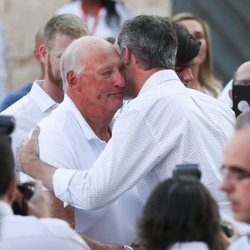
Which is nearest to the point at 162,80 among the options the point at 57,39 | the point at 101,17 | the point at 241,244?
the point at 241,244

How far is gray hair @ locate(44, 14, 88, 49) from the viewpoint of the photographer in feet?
27.9

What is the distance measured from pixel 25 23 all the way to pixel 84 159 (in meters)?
5.80

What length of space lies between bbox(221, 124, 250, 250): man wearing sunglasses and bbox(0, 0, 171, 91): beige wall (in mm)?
7221

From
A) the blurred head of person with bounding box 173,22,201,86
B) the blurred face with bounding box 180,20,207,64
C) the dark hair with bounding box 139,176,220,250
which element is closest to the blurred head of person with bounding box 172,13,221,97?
the blurred face with bounding box 180,20,207,64

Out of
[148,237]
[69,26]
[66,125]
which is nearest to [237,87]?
[66,125]

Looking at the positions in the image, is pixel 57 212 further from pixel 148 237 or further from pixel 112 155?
pixel 148 237

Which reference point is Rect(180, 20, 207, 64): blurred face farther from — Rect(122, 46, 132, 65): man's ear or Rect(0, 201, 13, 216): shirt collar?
Rect(0, 201, 13, 216): shirt collar

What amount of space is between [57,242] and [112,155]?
112 cm

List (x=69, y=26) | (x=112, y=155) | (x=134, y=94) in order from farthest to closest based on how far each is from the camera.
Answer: (x=69, y=26) → (x=134, y=94) → (x=112, y=155)

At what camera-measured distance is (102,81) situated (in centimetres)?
696

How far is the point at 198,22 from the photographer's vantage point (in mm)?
10633

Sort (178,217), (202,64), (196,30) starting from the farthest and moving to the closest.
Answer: (196,30) < (202,64) < (178,217)

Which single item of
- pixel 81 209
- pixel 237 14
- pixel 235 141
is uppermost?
pixel 235 141

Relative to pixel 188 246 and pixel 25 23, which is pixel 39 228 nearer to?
pixel 188 246
